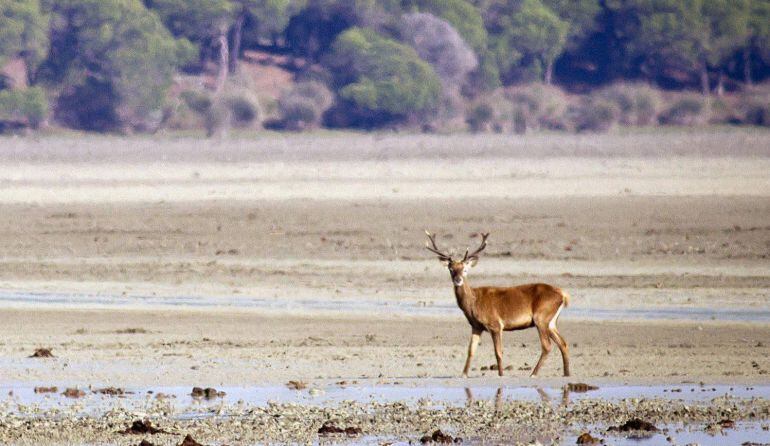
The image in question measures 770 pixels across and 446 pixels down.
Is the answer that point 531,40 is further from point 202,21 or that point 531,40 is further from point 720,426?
point 720,426

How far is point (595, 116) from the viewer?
4644 centimetres

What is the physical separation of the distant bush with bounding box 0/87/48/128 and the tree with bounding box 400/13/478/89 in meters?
11.6

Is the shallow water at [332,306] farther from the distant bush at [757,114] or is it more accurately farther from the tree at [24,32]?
the distant bush at [757,114]

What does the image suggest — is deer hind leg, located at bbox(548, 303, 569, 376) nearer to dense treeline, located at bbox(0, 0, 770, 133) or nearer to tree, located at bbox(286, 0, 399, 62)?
dense treeline, located at bbox(0, 0, 770, 133)

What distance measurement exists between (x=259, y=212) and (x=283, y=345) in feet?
36.7

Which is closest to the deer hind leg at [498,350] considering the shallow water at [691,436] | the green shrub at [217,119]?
the shallow water at [691,436]

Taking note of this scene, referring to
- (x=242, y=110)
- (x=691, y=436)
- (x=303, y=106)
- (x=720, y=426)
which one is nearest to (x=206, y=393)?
(x=691, y=436)

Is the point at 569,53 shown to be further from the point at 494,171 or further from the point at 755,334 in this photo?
the point at 755,334

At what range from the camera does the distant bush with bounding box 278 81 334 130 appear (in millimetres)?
45438

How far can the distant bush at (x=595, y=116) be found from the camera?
4622cm

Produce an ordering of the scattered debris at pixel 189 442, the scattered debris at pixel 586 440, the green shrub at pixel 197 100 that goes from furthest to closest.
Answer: the green shrub at pixel 197 100
the scattered debris at pixel 586 440
the scattered debris at pixel 189 442

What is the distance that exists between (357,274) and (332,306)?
2443 millimetres

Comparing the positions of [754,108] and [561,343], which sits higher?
[754,108]

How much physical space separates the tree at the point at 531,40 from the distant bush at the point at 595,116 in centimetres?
464
